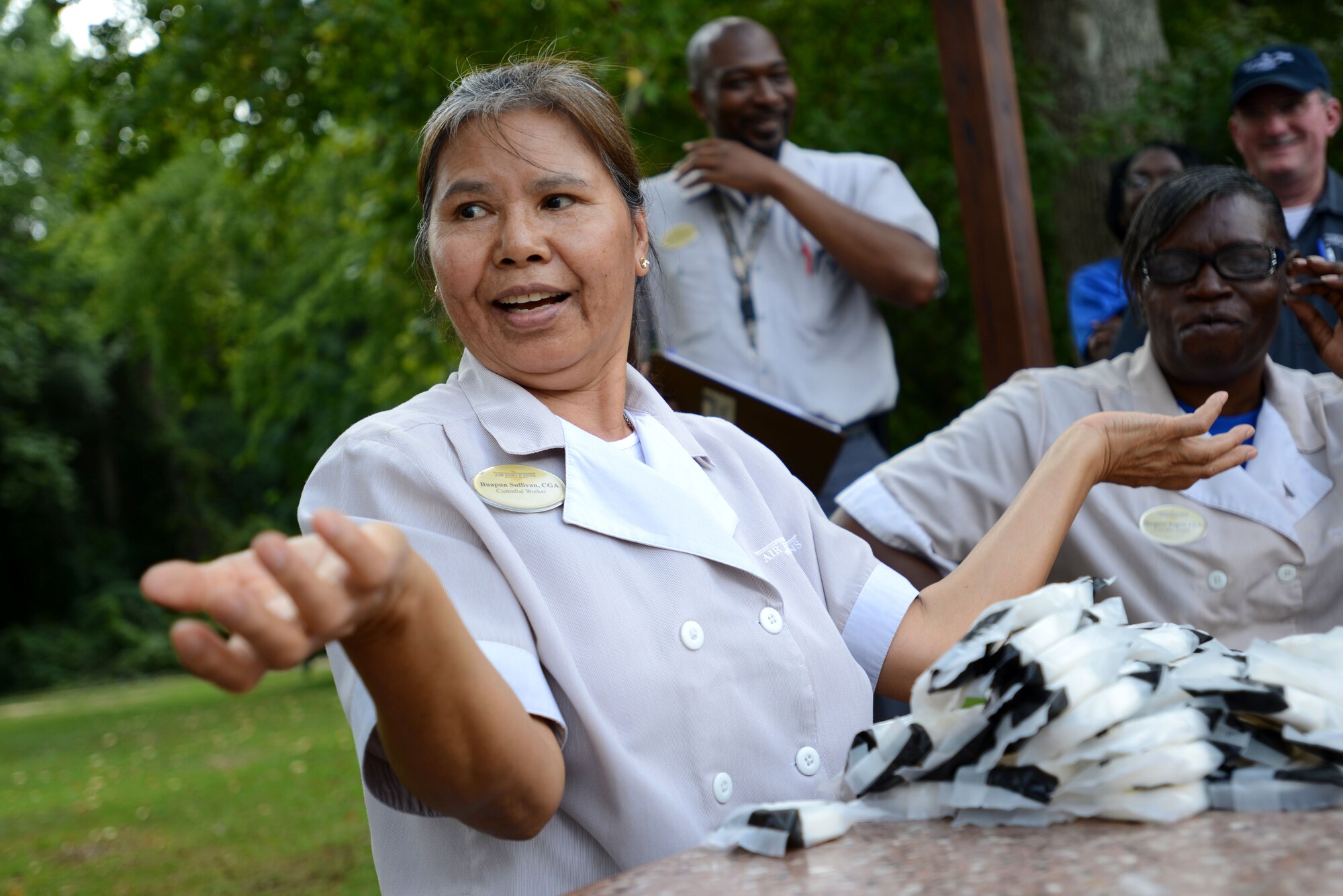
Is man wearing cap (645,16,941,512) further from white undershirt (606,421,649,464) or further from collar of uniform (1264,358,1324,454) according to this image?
white undershirt (606,421,649,464)

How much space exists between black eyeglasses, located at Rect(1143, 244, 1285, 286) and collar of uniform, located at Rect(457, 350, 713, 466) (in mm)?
1132

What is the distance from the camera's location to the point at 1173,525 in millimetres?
2592

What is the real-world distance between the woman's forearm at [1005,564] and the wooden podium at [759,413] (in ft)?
3.99

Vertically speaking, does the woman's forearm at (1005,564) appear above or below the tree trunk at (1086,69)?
below

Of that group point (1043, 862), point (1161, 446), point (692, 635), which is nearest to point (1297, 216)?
point (1161, 446)

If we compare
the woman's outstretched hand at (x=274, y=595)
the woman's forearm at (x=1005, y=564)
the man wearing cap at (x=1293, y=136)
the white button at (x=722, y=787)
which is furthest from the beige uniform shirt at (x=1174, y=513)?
the woman's outstretched hand at (x=274, y=595)

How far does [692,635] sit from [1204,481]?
1337 mm

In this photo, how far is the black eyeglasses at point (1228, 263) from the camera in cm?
264

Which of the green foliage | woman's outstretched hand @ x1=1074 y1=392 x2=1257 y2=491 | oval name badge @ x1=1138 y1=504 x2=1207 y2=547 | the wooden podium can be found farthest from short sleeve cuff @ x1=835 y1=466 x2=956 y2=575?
the green foliage

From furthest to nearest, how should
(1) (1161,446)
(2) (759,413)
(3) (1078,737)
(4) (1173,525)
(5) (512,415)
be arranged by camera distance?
(2) (759,413) < (4) (1173,525) < (1) (1161,446) < (5) (512,415) < (3) (1078,737)

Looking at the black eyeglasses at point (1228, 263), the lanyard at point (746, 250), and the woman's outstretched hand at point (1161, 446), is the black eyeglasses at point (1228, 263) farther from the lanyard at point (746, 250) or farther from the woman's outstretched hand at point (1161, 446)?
the lanyard at point (746, 250)

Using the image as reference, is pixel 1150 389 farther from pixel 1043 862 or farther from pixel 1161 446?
pixel 1043 862

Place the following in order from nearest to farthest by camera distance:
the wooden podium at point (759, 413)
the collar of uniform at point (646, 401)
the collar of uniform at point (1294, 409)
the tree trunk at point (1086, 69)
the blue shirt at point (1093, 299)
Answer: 1. the collar of uniform at point (646, 401)
2. the collar of uniform at point (1294, 409)
3. the wooden podium at point (759, 413)
4. the blue shirt at point (1093, 299)
5. the tree trunk at point (1086, 69)

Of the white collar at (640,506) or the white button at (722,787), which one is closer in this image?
the white button at (722,787)
